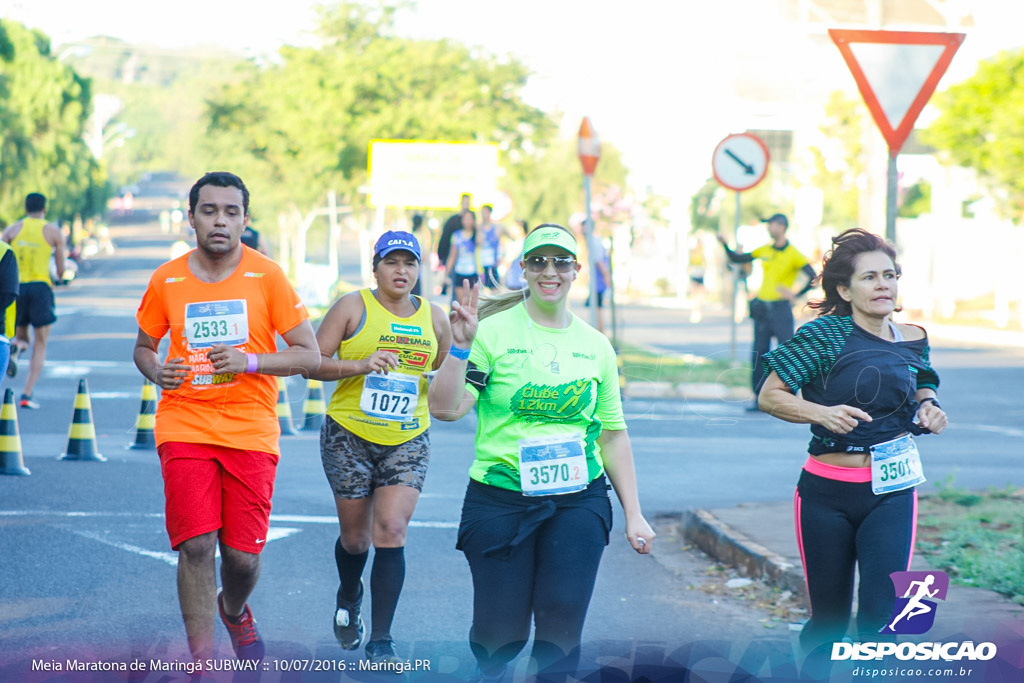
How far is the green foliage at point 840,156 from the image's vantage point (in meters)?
45.7

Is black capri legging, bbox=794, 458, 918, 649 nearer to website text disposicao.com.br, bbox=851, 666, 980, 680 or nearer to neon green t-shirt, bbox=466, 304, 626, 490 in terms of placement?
website text disposicao.com.br, bbox=851, 666, 980, 680

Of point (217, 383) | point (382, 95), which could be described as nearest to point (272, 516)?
point (217, 383)

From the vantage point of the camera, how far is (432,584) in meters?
7.27

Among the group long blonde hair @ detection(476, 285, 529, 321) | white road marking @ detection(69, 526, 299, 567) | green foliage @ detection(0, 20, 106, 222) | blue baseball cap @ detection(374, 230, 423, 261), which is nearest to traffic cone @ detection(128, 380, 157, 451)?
white road marking @ detection(69, 526, 299, 567)

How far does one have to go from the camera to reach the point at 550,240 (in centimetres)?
469

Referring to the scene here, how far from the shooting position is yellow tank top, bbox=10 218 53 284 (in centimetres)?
1372

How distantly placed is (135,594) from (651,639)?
254 centimetres

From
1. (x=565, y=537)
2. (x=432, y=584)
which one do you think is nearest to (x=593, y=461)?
(x=565, y=537)

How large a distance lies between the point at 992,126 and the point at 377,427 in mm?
30163

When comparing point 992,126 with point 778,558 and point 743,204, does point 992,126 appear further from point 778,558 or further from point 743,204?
point 778,558

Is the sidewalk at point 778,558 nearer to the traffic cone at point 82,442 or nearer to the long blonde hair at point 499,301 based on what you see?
the long blonde hair at point 499,301

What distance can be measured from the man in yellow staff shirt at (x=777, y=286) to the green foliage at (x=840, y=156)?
1196 inches

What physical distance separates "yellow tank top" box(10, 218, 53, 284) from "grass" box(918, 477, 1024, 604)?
899cm

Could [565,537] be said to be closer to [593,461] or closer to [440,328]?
[593,461]
